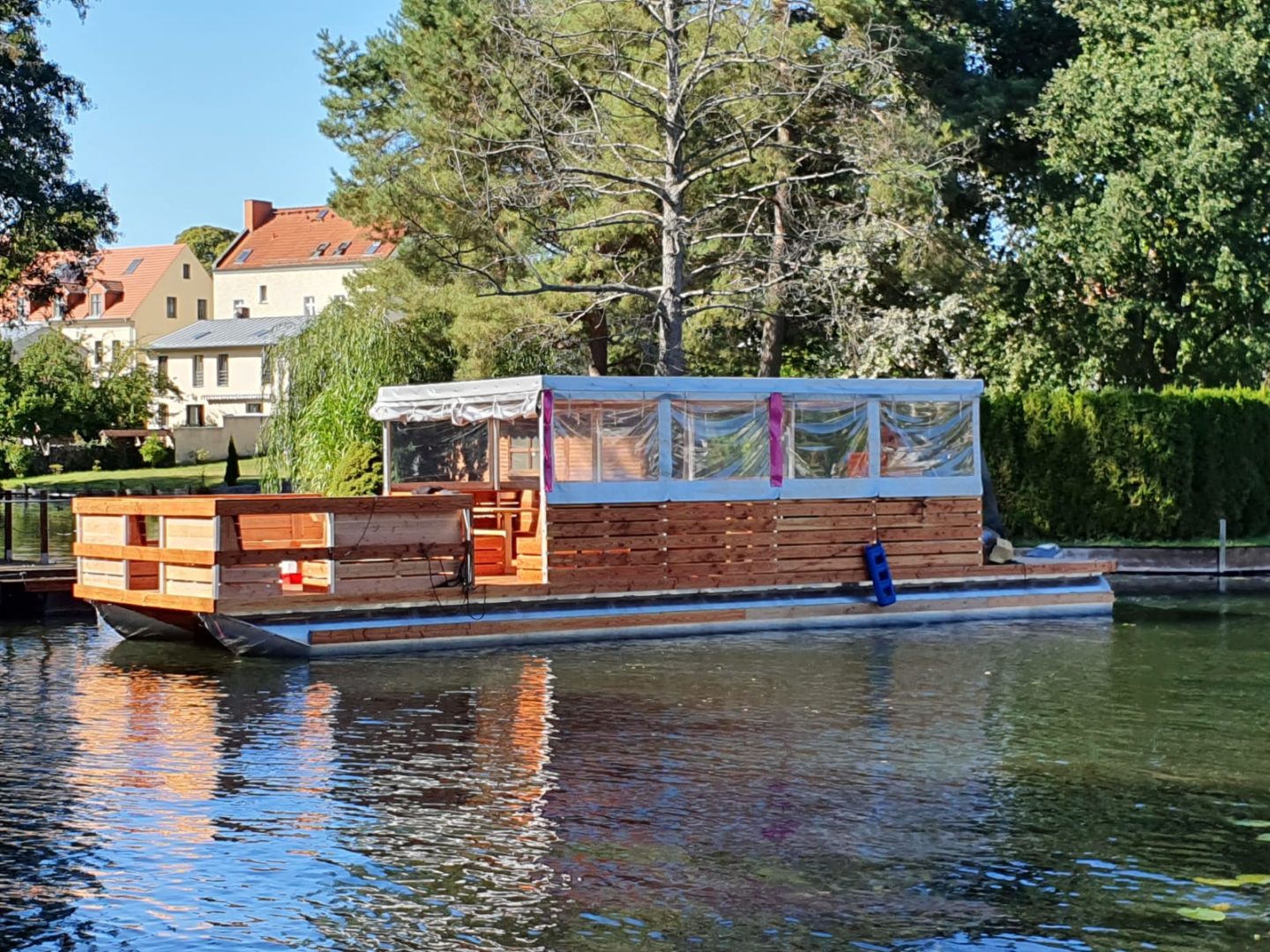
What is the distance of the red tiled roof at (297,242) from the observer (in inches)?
3974

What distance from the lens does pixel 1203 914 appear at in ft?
27.1

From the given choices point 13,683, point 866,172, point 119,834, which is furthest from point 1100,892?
point 866,172

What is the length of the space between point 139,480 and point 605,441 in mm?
44528

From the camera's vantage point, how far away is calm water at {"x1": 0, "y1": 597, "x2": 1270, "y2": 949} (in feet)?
27.0

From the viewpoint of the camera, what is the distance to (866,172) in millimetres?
29547

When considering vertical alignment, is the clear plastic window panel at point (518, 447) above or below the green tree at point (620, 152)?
below

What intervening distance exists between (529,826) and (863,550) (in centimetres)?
1184

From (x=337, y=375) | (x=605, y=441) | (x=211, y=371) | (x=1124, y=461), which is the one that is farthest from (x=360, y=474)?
(x=211, y=371)

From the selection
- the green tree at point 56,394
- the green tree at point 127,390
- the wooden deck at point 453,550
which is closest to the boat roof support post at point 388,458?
the wooden deck at point 453,550

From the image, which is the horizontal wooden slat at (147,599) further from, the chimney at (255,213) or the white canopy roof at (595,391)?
the chimney at (255,213)

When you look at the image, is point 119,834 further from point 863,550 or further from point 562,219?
point 562,219

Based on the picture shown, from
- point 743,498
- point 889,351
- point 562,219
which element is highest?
point 562,219

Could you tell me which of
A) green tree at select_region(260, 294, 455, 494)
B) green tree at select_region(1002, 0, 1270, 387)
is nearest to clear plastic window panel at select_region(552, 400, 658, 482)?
green tree at select_region(260, 294, 455, 494)

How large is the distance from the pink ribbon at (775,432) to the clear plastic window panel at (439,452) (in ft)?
12.0
